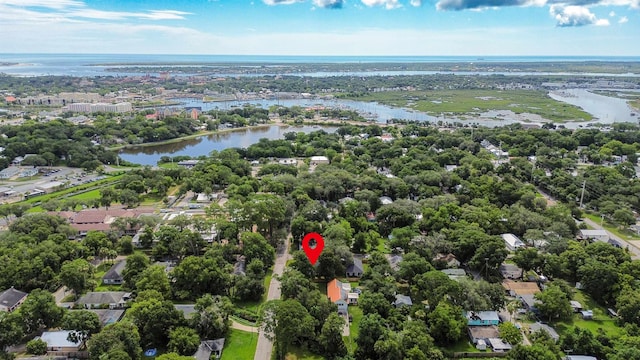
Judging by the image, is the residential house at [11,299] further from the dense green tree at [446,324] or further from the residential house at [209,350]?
the dense green tree at [446,324]

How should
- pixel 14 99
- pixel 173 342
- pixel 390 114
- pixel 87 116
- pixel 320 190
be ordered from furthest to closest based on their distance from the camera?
1. pixel 14 99
2. pixel 390 114
3. pixel 87 116
4. pixel 320 190
5. pixel 173 342

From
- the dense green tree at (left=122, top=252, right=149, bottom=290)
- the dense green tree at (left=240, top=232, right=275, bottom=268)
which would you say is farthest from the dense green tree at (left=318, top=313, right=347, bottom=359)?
the dense green tree at (left=122, top=252, right=149, bottom=290)

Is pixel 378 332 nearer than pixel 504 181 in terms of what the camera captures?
Yes

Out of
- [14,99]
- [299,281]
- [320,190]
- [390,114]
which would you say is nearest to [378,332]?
[299,281]

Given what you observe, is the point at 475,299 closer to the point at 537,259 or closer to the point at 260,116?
the point at 537,259

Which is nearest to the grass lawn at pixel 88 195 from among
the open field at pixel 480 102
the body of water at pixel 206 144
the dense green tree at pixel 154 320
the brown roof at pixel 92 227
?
the brown roof at pixel 92 227

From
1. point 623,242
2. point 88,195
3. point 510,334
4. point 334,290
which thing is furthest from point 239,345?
point 88,195

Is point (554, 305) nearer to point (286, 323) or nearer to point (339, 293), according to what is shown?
point (339, 293)
